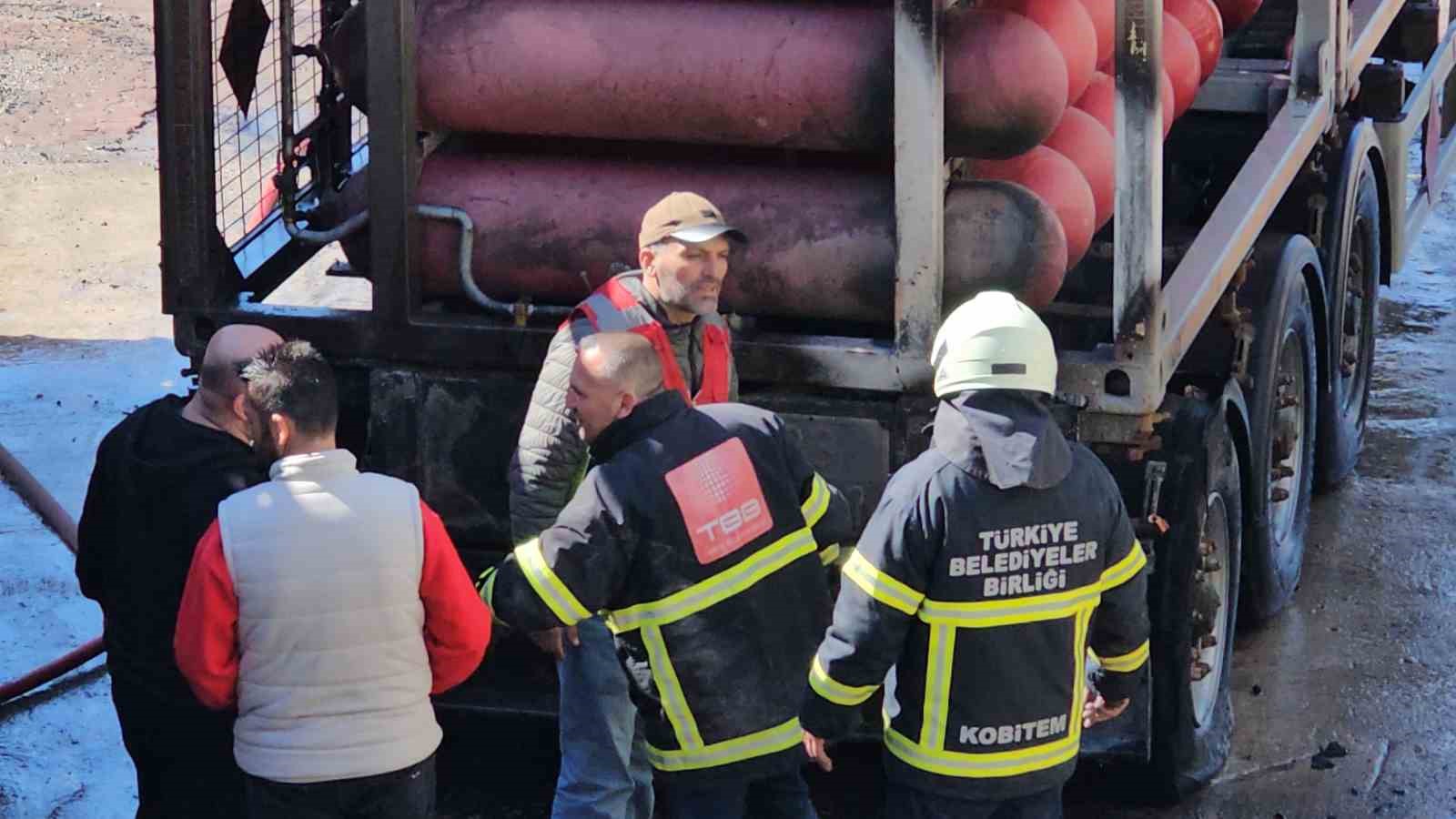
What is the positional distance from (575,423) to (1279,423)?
2713 millimetres

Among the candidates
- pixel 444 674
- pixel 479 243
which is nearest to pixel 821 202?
pixel 479 243

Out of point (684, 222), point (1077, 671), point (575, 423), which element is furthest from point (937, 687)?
point (684, 222)

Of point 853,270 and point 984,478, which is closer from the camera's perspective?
point 984,478

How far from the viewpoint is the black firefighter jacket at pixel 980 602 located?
11.3 ft

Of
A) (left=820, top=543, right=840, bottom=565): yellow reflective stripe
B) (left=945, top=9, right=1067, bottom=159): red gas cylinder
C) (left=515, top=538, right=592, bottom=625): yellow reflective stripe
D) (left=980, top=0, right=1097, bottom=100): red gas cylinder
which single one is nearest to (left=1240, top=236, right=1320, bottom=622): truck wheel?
(left=980, top=0, right=1097, bottom=100): red gas cylinder

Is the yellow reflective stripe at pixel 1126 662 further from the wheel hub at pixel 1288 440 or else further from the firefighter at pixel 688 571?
the wheel hub at pixel 1288 440

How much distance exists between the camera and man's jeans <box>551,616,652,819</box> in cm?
418

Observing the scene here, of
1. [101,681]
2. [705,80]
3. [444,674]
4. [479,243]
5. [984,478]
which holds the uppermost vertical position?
[705,80]

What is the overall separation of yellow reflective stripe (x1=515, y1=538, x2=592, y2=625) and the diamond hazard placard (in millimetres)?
237

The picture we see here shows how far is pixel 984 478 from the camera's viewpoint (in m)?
3.44

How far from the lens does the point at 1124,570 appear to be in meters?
3.67

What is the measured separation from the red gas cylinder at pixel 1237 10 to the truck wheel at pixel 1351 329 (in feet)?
2.31

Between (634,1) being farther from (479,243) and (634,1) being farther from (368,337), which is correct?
(368,337)

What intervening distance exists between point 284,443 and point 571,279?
4.02 ft
